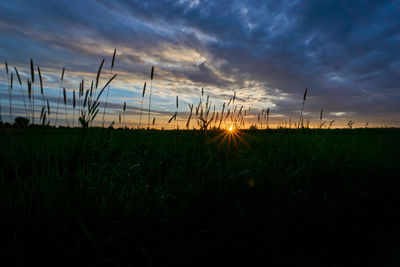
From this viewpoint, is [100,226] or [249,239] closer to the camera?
[100,226]

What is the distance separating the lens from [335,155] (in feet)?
13.4

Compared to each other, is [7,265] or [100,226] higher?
[100,226]

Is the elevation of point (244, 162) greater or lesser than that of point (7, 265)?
greater

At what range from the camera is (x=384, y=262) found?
7.30 ft

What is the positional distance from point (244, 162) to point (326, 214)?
1.30 meters

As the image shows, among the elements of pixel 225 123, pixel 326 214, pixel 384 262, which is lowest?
pixel 384 262

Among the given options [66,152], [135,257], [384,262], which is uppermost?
[66,152]

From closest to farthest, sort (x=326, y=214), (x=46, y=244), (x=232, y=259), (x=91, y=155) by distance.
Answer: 1. (x=46, y=244)
2. (x=232, y=259)
3. (x=326, y=214)
4. (x=91, y=155)

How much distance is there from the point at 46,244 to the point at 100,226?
40cm

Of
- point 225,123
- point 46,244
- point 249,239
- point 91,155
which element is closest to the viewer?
point 46,244

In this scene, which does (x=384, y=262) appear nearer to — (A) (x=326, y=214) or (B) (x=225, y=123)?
(A) (x=326, y=214)

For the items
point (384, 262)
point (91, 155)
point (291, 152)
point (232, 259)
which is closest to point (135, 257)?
point (232, 259)

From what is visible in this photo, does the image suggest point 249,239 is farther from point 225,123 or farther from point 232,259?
point 225,123

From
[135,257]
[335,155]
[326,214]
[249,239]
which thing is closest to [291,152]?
[335,155]
